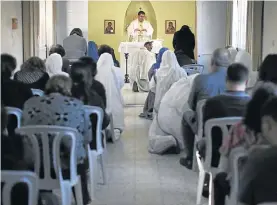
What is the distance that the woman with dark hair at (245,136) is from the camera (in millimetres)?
2811

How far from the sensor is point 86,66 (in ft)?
17.0

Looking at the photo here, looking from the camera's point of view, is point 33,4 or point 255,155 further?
point 33,4

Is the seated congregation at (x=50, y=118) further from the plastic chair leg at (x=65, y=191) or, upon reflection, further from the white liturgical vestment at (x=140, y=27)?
the white liturgical vestment at (x=140, y=27)

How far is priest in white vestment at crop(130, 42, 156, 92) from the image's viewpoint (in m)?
12.0

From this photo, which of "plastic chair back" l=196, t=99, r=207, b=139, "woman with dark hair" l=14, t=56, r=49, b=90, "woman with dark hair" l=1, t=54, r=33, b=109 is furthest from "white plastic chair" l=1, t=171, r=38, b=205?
"woman with dark hair" l=14, t=56, r=49, b=90

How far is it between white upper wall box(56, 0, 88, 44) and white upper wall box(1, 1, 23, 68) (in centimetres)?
287

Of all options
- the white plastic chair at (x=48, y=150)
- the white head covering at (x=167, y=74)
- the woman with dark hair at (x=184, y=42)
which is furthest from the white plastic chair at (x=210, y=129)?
the woman with dark hair at (x=184, y=42)

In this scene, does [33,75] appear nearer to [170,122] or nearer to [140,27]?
[170,122]

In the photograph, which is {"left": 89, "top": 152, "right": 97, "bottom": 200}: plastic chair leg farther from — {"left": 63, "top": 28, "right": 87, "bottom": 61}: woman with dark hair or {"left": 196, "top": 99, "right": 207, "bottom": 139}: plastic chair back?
{"left": 63, "top": 28, "right": 87, "bottom": 61}: woman with dark hair

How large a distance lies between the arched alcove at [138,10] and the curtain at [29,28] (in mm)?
7402

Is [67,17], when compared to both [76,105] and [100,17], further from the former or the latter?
[76,105]

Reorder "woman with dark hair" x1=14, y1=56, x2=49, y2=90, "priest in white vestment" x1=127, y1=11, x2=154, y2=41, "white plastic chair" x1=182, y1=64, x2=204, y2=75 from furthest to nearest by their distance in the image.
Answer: "priest in white vestment" x1=127, y1=11, x2=154, y2=41 → "white plastic chair" x1=182, y1=64, x2=204, y2=75 → "woman with dark hair" x1=14, y1=56, x2=49, y2=90

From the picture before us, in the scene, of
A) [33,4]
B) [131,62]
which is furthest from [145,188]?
[131,62]

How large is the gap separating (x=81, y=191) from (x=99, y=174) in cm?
149
